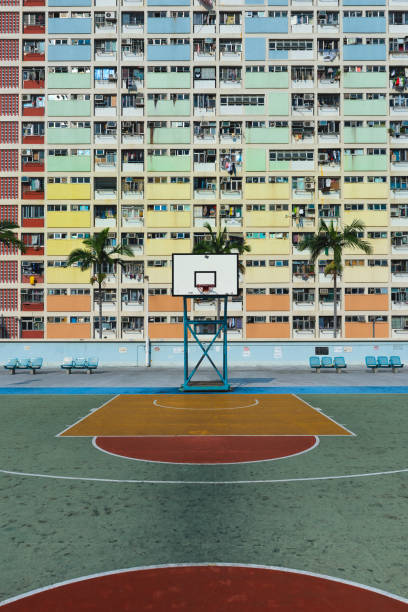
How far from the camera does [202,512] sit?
9.58m

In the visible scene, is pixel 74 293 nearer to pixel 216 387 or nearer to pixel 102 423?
pixel 216 387

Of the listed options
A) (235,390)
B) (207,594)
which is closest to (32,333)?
(235,390)

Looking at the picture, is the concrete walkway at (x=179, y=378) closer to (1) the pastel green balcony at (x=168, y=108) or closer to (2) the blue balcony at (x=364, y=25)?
(1) the pastel green balcony at (x=168, y=108)

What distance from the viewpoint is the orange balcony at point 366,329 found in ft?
188

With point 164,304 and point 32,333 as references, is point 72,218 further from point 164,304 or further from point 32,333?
point 164,304

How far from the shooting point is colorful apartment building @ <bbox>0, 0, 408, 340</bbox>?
2270 inches

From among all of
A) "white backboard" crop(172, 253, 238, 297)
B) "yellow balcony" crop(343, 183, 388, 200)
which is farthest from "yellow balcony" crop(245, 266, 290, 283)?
"white backboard" crop(172, 253, 238, 297)

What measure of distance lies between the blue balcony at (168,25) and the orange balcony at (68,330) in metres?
36.3

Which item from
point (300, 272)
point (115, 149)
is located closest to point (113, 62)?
point (115, 149)

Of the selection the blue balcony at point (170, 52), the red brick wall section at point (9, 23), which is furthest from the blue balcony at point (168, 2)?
the red brick wall section at point (9, 23)

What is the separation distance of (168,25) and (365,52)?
78.8 feet

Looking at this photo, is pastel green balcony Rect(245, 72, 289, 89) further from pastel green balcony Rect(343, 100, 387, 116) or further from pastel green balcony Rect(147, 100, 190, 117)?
pastel green balcony Rect(343, 100, 387, 116)

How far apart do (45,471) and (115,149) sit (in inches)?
2029

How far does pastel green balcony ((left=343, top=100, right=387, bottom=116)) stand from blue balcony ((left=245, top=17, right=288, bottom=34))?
11.7 metres
